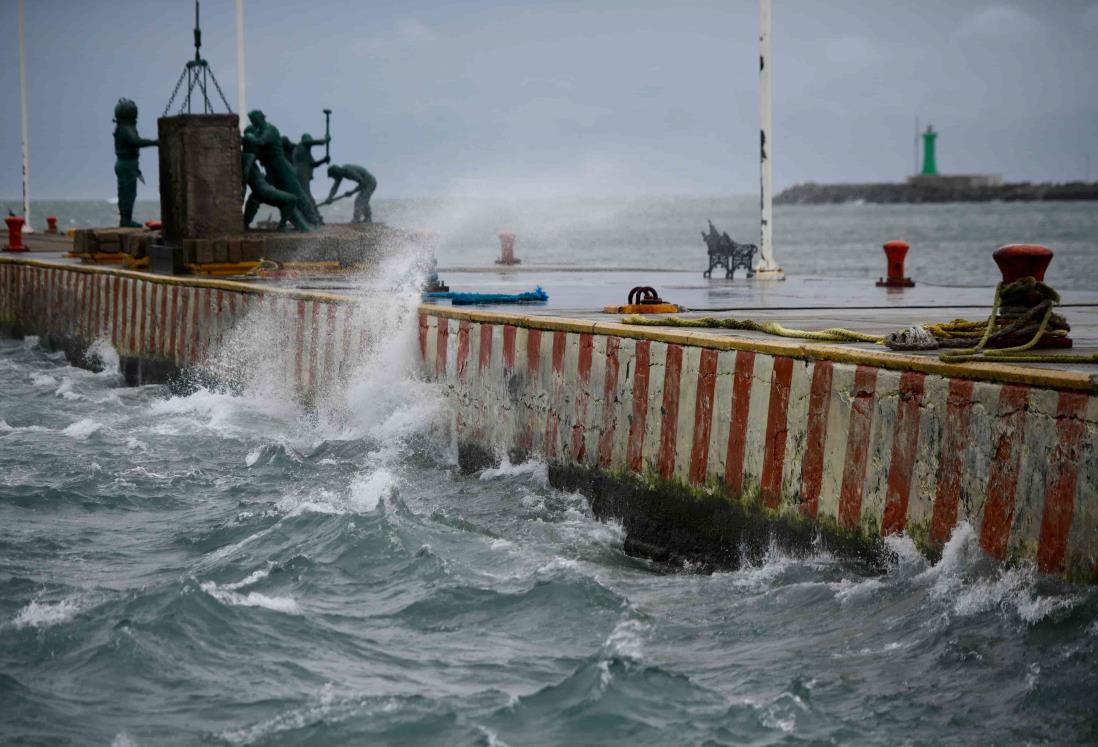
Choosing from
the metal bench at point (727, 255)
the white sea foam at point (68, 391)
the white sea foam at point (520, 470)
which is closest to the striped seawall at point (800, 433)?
the white sea foam at point (520, 470)

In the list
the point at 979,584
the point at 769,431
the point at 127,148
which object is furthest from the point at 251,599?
the point at 127,148

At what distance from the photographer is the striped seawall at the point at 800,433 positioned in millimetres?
7922

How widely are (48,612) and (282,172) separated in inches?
695

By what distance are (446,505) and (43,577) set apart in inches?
146

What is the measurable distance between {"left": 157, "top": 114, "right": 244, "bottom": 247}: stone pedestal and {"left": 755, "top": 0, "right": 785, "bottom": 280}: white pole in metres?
9.00

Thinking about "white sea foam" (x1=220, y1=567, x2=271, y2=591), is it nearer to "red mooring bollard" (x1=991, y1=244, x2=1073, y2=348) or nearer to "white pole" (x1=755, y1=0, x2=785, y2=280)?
"red mooring bollard" (x1=991, y1=244, x2=1073, y2=348)

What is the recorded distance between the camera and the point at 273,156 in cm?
2611

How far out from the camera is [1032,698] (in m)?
7.25

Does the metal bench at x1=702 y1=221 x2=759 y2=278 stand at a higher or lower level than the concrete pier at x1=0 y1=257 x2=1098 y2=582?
higher

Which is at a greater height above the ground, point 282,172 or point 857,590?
point 282,172

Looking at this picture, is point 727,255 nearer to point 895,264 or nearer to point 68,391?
point 895,264

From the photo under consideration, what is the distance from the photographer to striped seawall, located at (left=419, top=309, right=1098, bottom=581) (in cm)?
792

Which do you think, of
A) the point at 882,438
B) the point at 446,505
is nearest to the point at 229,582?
the point at 446,505

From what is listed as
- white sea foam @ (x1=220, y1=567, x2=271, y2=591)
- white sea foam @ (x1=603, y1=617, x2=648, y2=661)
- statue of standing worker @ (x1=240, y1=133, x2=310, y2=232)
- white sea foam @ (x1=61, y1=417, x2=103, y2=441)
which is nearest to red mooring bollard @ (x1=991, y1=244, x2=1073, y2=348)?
white sea foam @ (x1=603, y1=617, x2=648, y2=661)
